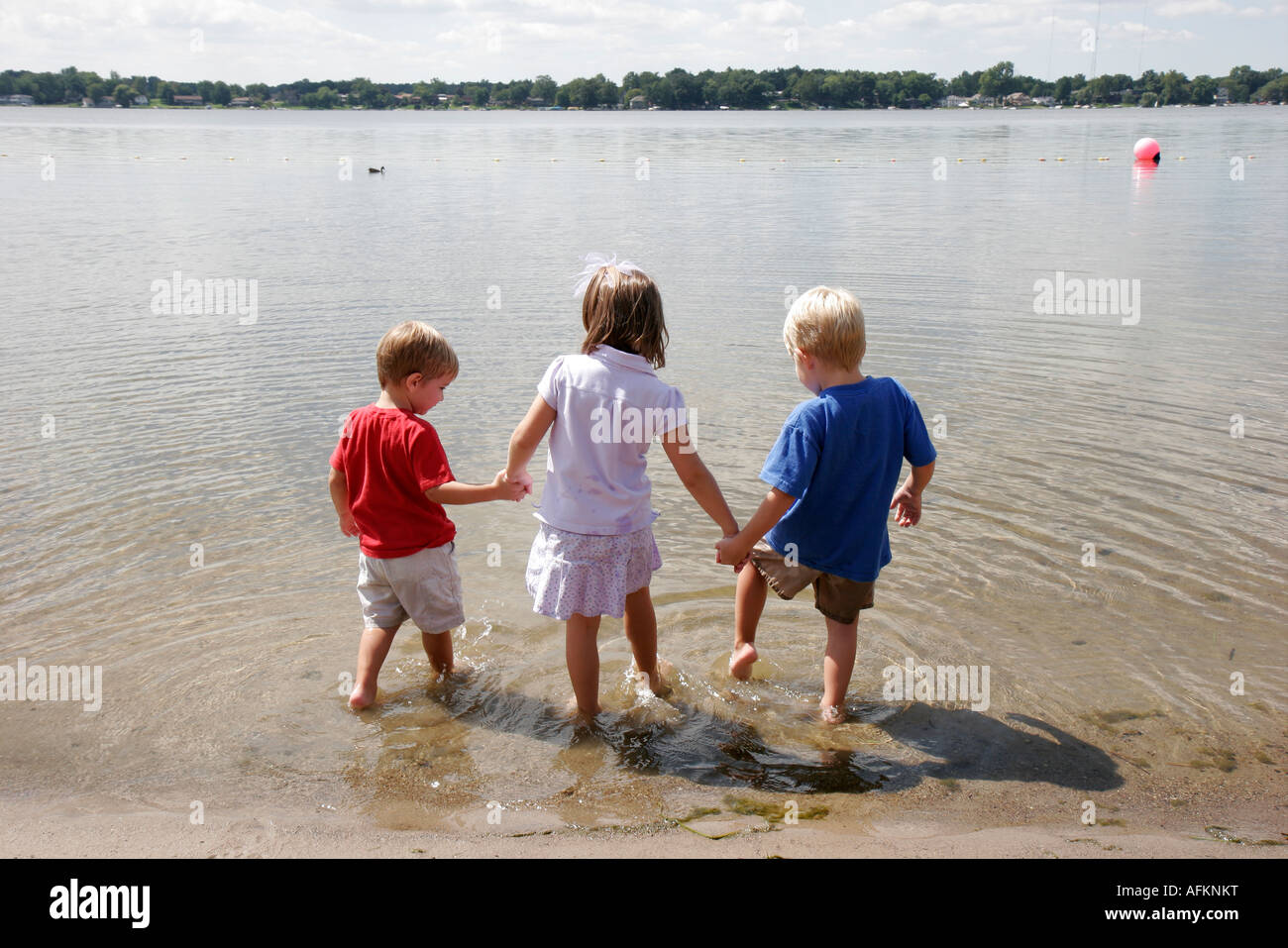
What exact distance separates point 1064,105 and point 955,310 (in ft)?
498

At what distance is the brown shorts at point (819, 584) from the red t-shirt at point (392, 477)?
127cm

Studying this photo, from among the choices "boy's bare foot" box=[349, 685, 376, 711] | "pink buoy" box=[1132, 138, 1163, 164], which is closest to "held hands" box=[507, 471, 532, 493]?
"boy's bare foot" box=[349, 685, 376, 711]

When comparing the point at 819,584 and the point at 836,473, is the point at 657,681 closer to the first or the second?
the point at 819,584

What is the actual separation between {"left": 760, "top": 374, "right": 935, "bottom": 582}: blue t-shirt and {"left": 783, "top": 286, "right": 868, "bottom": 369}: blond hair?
0.40 ft

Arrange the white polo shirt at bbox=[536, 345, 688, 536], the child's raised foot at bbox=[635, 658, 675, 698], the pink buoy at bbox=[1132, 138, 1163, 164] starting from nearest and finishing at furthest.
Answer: the white polo shirt at bbox=[536, 345, 688, 536] → the child's raised foot at bbox=[635, 658, 675, 698] → the pink buoy at bbox=[1132, 138, 1163, 164]

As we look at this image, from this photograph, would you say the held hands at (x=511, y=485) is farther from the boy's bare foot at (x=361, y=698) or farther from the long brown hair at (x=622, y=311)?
the boy's bare foot at (x=361, y=698)

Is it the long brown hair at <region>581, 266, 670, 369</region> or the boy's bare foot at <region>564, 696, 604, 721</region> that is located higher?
the long brown hair at <region>581, 266, 670, 369</region>

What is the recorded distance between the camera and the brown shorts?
3.72 m

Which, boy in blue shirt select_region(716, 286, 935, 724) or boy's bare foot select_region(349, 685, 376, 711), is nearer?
boy in blue shirt select_region(716, 286, 935, 724)

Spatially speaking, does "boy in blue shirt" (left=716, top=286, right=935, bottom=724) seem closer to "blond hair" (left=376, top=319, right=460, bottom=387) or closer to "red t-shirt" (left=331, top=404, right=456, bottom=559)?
"red t-shirt" (left=331, top=404, right=456, bottom=559)

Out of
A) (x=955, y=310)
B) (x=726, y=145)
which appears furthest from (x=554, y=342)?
(x=726, y=145)

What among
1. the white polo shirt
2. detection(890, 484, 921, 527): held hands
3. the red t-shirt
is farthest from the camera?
detection(890, 484, 921, 527): held hands

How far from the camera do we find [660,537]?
5660 millimetres

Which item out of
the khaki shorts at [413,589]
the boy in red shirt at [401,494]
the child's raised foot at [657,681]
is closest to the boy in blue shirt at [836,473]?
the child's raised foot at [657,681]
